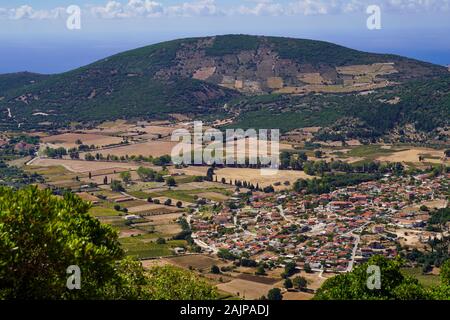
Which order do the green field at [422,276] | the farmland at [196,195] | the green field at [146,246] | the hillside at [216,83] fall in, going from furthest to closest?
1. the hillside at [216,83]
2. the green field at [146,246]
3. the farmland at [196,195]
4. the green field at [422,276]

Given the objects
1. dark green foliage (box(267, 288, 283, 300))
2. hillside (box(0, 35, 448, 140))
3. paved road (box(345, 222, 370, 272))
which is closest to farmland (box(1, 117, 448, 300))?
dark green foliage (box(267, 288, 283, 300))

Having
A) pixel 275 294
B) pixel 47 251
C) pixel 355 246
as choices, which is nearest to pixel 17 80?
pixel 355 246

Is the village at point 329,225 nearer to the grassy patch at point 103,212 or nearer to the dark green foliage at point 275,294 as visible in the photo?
the dark green foliage at point 275,294

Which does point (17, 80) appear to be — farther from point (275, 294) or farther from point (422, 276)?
point (422, 276)

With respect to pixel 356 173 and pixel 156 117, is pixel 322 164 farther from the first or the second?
pixel 156 117

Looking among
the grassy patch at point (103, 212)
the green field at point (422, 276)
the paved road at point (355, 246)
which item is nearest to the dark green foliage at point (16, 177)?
the grassy patch at point (103, 212)

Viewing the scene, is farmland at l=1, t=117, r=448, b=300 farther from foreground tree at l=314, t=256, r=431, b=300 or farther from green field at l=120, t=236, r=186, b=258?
foreground tree at l=314, t=256, r=431, b=300
